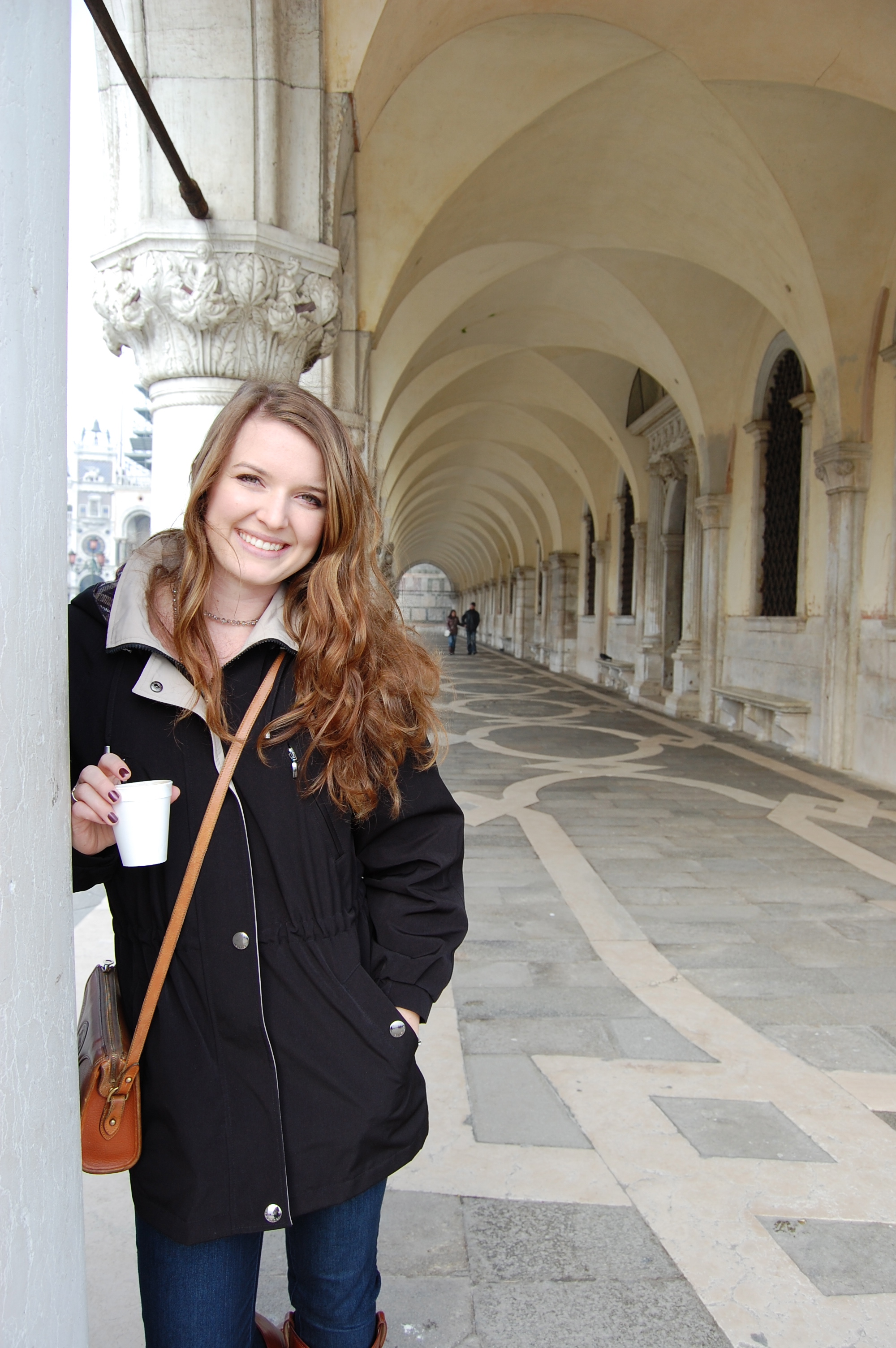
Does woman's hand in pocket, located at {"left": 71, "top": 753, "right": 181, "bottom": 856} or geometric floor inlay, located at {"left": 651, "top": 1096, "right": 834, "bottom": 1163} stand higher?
woman's hand in pocket, located at {"left": 71, "top": 753, "right": 181, "bottom": 856}

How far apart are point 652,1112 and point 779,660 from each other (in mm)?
8786

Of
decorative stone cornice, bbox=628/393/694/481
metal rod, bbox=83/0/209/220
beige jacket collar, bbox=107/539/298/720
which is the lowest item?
beige jacket collar, bbox=107/539/298/720

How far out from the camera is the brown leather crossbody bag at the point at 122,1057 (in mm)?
1105

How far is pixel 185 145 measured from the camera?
13.6ft

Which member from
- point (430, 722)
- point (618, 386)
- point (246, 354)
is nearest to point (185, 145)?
point (246, 354)

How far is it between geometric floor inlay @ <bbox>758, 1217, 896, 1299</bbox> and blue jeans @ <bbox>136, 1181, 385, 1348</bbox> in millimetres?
1160

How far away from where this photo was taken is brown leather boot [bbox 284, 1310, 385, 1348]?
1323 mm

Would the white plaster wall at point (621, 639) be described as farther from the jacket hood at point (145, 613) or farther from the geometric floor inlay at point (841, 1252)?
the jacket hood at point (145, 613)

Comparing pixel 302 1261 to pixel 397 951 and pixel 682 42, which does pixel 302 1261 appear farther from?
pixel 682 42

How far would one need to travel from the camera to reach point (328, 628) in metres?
1.29

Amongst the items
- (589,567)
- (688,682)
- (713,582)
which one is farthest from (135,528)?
(713,582)

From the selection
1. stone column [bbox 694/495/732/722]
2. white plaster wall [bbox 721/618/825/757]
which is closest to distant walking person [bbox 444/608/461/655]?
stone column [bbox 694/495/732/722]

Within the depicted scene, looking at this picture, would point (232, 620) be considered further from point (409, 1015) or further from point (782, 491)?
point (782, 491)

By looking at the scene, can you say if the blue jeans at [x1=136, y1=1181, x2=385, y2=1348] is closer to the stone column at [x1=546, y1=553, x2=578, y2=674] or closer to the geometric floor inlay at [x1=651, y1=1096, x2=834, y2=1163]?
the geometric floor inlay at [x1=651, y1=1096, x2=834, y2=1163]
